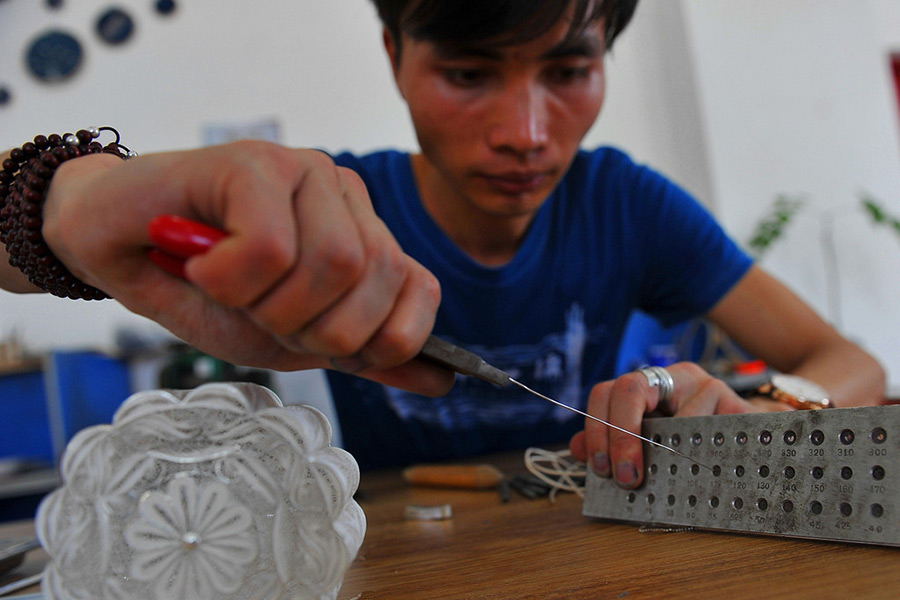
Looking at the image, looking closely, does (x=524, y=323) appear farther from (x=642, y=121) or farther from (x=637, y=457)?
(x=642, y=121)

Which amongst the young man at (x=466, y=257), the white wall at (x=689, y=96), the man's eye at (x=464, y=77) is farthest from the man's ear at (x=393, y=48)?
the white wall at (x=689, y=96)

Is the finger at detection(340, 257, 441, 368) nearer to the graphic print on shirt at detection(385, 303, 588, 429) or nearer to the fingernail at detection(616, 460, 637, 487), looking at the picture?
the fingernail at detection(616, 460, 637, 487)

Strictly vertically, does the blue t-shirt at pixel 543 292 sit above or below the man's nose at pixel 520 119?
below

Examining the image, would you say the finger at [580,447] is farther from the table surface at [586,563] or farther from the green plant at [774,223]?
the green plant at [774,223]

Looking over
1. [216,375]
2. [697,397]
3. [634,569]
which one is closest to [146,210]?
[634,569]

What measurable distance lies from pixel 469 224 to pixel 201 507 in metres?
0.83

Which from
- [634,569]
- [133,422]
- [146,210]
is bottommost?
[634,569]

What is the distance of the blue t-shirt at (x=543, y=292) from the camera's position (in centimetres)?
118

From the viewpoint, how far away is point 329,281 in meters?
0.34

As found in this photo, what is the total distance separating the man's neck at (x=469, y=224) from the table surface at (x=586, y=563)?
24.5 inches

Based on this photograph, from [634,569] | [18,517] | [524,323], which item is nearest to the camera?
[634,569]

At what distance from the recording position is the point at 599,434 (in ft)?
1.96

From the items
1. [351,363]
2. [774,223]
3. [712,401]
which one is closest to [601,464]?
[712,401]

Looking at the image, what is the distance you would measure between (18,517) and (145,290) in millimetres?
2910
